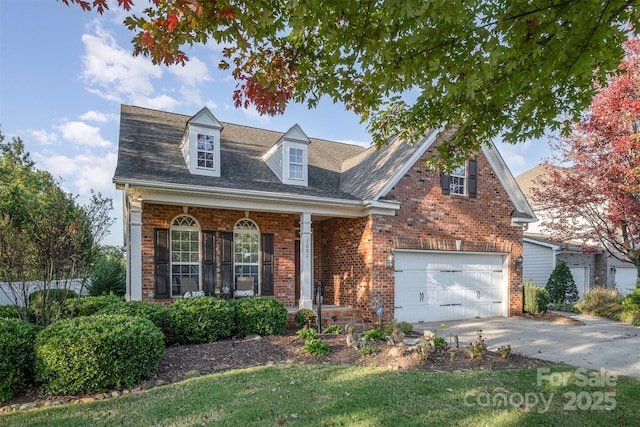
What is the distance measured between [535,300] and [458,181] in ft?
16.4

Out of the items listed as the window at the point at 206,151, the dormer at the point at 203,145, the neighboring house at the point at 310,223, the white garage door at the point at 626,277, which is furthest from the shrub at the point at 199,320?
the white garage door at the point at 626,277

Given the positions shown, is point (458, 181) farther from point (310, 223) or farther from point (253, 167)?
point (253, 167)

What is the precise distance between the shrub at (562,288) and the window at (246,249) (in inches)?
512

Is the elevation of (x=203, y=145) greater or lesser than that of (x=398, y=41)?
greater

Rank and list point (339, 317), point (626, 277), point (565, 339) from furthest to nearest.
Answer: point (626, 277) < point (339, 317) < point (565, 339)

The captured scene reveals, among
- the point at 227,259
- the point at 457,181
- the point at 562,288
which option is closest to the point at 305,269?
the point at 227,259

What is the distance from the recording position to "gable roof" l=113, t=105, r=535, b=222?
9.38 metres

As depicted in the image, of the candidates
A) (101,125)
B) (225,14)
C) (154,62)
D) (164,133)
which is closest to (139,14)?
(154,62)

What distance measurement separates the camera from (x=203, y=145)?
10.5 meters

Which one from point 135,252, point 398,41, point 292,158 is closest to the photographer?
point 398,41

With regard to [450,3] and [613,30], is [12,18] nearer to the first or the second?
[450,3]

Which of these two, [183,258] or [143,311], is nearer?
[143,311]

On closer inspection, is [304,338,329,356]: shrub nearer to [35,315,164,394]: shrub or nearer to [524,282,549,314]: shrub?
[35,315,164,394]: shrub

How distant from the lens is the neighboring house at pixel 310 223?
31.5ft
